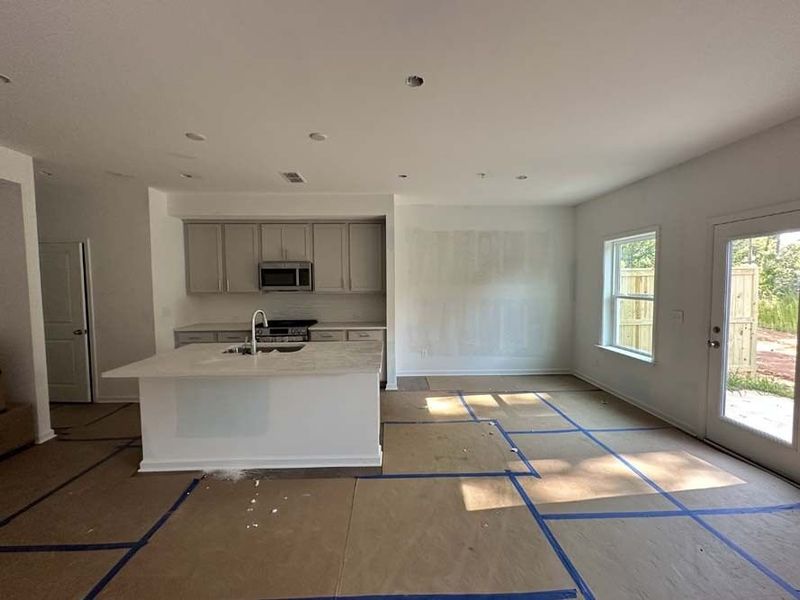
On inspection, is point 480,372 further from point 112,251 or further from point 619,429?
point 112,251

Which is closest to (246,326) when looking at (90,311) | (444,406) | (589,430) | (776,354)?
(90,311)

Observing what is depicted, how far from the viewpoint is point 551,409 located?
4.07 m

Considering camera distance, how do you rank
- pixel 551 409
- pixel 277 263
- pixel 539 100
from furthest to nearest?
pixel 277 263
pixel 551 409
pixel 539 100

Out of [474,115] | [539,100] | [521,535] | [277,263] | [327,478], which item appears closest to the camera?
[521,535]

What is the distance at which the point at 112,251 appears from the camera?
4.27m

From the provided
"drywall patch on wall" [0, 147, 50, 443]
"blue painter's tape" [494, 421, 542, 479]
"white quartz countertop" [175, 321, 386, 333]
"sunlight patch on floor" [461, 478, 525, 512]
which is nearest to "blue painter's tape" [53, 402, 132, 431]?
"drywall patch on wall" [0, 147, 50, 443]

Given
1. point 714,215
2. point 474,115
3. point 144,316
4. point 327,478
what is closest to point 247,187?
point 144,316

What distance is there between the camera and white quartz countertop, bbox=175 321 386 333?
4767 millimetres

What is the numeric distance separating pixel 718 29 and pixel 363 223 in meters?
4.01

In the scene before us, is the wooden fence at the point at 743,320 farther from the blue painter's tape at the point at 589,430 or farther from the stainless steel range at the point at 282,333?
→ the stainless steel range at the point at 282,333

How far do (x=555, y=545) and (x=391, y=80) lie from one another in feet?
9.32

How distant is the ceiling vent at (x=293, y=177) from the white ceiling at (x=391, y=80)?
40 cm

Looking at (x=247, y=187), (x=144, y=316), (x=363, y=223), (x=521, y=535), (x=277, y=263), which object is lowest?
(x=521, y=535)

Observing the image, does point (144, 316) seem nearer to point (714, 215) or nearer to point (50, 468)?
point (50, 468)
